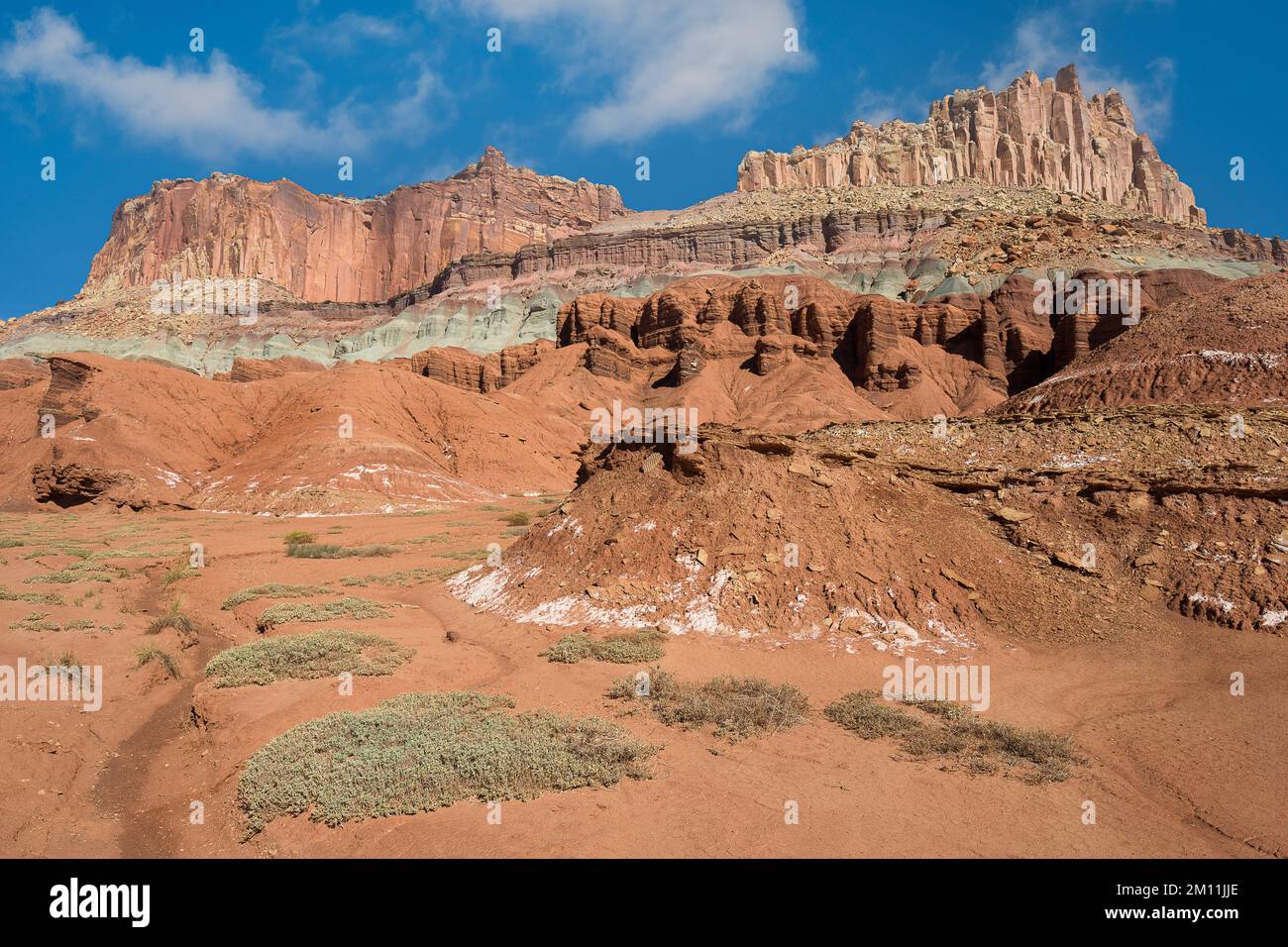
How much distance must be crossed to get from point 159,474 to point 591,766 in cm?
4323

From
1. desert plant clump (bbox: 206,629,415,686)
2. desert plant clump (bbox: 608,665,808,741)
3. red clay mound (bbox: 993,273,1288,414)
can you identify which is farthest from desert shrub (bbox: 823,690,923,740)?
red clay mound (bbox: 993,273,1288,414)

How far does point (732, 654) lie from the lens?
9984 mm

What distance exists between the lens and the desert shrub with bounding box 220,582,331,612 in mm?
14485

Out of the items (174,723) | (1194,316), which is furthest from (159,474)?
(1194,316)

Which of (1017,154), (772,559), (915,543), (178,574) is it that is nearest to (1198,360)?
(915,543)

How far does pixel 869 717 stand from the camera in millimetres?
7559

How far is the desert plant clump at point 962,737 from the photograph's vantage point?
20.9 ft

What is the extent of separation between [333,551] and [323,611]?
9804 mm

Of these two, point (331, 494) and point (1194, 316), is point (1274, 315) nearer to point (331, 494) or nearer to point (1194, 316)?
point (1194, 316)

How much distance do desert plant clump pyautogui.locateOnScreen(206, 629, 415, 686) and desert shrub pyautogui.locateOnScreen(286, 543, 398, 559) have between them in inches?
450

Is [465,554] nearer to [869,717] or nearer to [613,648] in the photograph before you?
[613,648]

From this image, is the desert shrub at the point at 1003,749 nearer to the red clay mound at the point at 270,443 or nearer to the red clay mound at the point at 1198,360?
the red clay mound at the point at 1198,360

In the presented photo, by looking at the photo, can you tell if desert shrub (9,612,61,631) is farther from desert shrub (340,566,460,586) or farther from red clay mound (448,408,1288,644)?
red clay mound (448,408,1288,644)
